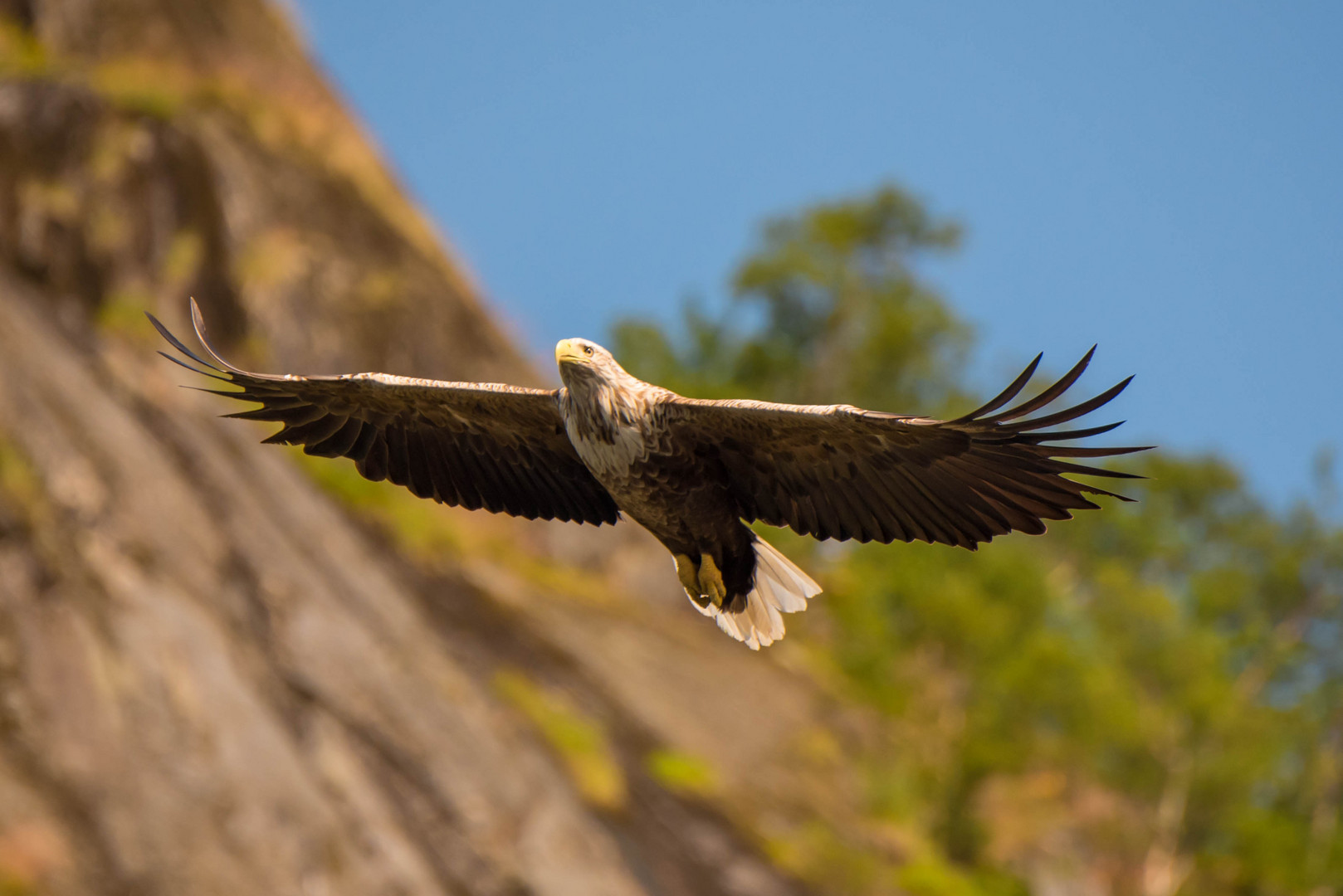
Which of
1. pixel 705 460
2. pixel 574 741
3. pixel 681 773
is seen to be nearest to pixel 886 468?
pixel 705 460

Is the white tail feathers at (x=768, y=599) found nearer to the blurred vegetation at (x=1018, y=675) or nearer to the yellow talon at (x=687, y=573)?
the yellow talon at (x=687, y=573)

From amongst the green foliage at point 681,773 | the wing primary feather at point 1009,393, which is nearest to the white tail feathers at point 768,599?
the wing primary feather at point 1009,393

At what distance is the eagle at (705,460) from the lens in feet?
15.8

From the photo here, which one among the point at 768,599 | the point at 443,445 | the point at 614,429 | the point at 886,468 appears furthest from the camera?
the point at 443,445

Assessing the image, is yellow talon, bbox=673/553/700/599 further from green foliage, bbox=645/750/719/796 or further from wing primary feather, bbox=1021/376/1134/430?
green foliage, bbox=645/750/719/796

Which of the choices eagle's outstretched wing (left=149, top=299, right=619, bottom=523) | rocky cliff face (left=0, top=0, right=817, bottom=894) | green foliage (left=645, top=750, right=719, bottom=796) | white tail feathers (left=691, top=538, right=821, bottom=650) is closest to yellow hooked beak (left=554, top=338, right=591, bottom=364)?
eagle's outstretched wing (left=149, top=299, right=619, bottom=523)

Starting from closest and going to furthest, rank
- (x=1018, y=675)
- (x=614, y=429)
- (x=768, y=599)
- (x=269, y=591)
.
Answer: (x=614, y=429) → (x=768, y=599) → (x=269, y=591) → (x=1018, y=675)

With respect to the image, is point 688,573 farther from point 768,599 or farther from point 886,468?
point 886,468

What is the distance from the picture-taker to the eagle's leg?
18.1 feet

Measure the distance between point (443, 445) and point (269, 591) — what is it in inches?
245

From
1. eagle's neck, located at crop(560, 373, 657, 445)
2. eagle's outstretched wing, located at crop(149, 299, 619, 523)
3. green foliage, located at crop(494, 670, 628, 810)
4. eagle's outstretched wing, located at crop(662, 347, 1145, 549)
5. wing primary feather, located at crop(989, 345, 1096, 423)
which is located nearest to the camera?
wing primary feather, located at crop(989, 345, 1096, 423)

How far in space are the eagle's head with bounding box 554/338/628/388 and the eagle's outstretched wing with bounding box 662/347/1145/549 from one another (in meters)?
0.23

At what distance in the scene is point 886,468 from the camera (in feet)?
16.8

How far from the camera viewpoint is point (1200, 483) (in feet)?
126
